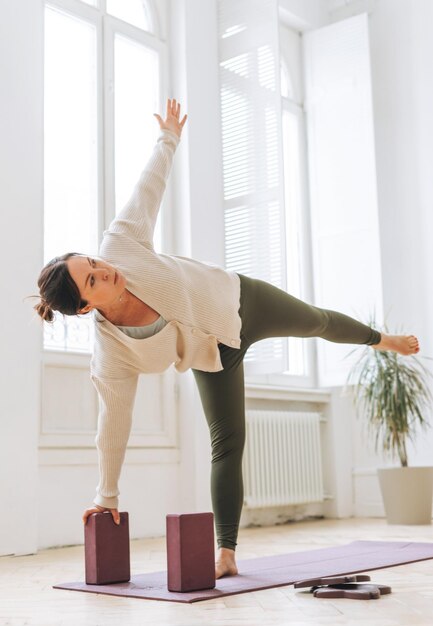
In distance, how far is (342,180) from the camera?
5.62 m

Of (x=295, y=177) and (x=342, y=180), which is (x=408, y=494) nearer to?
(x=342, y=180)

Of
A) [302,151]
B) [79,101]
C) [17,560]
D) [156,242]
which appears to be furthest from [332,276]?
[17,560]

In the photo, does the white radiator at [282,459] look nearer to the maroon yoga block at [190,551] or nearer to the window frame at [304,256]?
the window frame at [304,256]

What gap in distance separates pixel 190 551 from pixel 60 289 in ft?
2.56

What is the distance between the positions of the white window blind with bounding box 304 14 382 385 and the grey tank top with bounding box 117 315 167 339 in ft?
10.2

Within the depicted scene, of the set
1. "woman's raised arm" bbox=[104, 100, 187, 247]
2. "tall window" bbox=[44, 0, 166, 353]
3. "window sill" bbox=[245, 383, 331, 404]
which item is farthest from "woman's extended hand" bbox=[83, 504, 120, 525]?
"window sill" bbox=[245, 383, 331, 404]

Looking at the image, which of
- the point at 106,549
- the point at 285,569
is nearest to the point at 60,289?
the point at 106,549

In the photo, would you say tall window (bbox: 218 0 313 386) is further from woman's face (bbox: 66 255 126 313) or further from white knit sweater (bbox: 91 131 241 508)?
woman's face (bbox: 66 255 126 313)

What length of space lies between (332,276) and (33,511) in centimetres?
275

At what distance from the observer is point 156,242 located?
187 inches

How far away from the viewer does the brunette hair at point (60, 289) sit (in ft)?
6.95

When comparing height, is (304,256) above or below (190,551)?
above

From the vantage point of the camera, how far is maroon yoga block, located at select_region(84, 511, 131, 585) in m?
2.38

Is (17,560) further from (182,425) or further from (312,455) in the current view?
(312,455)
